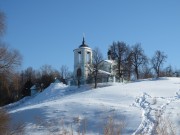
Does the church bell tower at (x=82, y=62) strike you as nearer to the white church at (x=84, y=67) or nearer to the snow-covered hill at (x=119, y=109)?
the white church at (x=84, y=67)

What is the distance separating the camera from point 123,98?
33.9m

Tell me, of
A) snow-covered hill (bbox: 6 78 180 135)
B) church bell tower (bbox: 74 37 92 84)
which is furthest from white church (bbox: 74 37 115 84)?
snow-covered hill (bbox: 6 78 180 135)

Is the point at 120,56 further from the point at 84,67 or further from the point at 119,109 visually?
the point at 119,109

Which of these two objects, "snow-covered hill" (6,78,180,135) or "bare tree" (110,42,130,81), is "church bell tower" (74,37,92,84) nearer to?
"bare tree" (110,42,130,81)

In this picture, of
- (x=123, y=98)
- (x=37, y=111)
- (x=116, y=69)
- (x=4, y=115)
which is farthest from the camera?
(x=116, y=69)

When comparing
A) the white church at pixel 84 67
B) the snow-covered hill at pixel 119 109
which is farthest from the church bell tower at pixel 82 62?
the snow-covered hill at pixel 119 109

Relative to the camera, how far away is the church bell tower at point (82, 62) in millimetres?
59781

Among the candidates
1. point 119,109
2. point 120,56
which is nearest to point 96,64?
point 120,56

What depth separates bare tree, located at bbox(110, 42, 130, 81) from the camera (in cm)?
5500

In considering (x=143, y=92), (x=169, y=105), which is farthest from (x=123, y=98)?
(x=169, y=105)

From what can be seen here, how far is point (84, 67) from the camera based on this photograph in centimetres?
6019

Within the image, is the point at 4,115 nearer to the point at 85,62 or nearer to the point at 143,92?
the point at 143,92

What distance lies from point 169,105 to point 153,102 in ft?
6.78

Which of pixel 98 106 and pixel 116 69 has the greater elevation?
pixel 116 69
